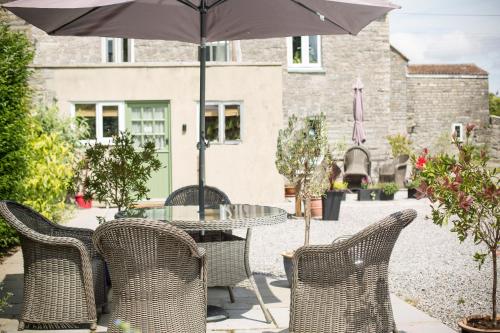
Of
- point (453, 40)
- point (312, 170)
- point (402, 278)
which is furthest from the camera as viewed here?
point (453, 40)

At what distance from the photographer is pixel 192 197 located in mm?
6727

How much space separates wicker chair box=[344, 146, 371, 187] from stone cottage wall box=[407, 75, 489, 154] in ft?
44.9

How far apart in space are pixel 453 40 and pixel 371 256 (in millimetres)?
92215

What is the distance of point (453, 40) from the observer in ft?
296

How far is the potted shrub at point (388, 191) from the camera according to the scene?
1602cm

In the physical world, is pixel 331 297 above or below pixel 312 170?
below

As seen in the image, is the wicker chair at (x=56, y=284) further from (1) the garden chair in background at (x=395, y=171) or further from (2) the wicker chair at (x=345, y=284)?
(1) the garden chair in background at (x=395, y=171)

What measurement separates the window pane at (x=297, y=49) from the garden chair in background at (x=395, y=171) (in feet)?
14.9

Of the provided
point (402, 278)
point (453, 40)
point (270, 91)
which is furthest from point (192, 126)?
point (453, 40)

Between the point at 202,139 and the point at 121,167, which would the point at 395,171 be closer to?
the point at 121,167

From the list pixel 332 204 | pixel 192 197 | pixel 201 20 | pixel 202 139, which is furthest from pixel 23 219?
pixel 332 204

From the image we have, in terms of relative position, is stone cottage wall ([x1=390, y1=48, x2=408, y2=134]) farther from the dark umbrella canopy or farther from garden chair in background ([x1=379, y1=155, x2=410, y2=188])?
the dark umbrella canopy

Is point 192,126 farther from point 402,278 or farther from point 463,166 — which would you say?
point 463,166

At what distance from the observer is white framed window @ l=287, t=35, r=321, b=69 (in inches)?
825
